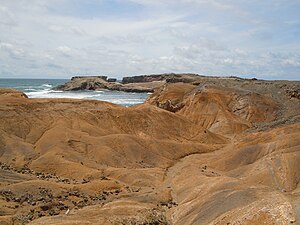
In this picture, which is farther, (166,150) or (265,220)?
(166,150)

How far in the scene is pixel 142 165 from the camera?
3002 cm

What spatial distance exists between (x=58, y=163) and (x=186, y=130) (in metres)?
17.1

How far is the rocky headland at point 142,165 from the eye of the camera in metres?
16.5

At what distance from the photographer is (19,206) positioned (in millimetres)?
18328

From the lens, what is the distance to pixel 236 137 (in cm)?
4372

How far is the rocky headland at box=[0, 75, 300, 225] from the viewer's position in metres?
16.5

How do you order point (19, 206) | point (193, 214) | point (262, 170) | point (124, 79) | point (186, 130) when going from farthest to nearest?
point (124, 79) < point (186, 130) < point (262, 170) < point (19, 206) < point (193, 214)

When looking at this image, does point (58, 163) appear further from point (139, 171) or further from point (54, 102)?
point (54, 102)

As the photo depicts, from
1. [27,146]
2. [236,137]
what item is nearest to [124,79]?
[236,137]

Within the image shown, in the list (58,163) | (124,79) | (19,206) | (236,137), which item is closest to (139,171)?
(58,163)

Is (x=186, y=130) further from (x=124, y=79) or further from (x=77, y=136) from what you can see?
(x=124, y=79)

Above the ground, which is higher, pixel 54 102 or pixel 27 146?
pixel 54 102

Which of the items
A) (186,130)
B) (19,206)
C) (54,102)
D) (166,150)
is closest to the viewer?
(19,206)

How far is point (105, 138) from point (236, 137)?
57.4 ft
